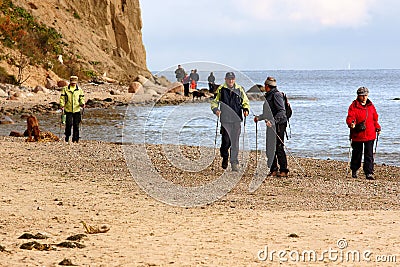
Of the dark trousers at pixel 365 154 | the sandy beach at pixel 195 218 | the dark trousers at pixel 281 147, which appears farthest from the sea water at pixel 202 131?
the sandy beach at pixel 195 218

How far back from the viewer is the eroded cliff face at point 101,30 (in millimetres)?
55594

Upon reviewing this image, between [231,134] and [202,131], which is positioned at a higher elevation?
[231,134]

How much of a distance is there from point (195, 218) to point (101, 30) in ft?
170

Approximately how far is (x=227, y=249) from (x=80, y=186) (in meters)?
5.42

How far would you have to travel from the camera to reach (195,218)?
1031 centimetres

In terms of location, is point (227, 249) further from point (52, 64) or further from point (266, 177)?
point (52, 64)

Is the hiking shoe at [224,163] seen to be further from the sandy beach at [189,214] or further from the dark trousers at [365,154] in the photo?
the dark trousers at [365,154]

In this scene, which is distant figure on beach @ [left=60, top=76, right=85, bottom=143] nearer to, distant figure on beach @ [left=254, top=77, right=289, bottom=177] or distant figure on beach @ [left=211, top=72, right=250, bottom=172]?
distant figure on beach @ [left=211, top=72, right=250, bottom=172]

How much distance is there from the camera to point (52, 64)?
49938 millimetres

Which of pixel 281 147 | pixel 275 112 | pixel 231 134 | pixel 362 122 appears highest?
pixel 275 112

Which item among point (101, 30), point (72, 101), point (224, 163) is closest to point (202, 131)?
point (72, 101)

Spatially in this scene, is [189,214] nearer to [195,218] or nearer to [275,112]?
[195,218]

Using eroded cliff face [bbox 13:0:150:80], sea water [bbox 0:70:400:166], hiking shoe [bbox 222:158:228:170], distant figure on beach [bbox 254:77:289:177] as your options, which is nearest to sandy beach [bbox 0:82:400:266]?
hiking shoe [bbox 222:158:228:170]

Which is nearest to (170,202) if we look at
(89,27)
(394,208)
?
(394,208)
